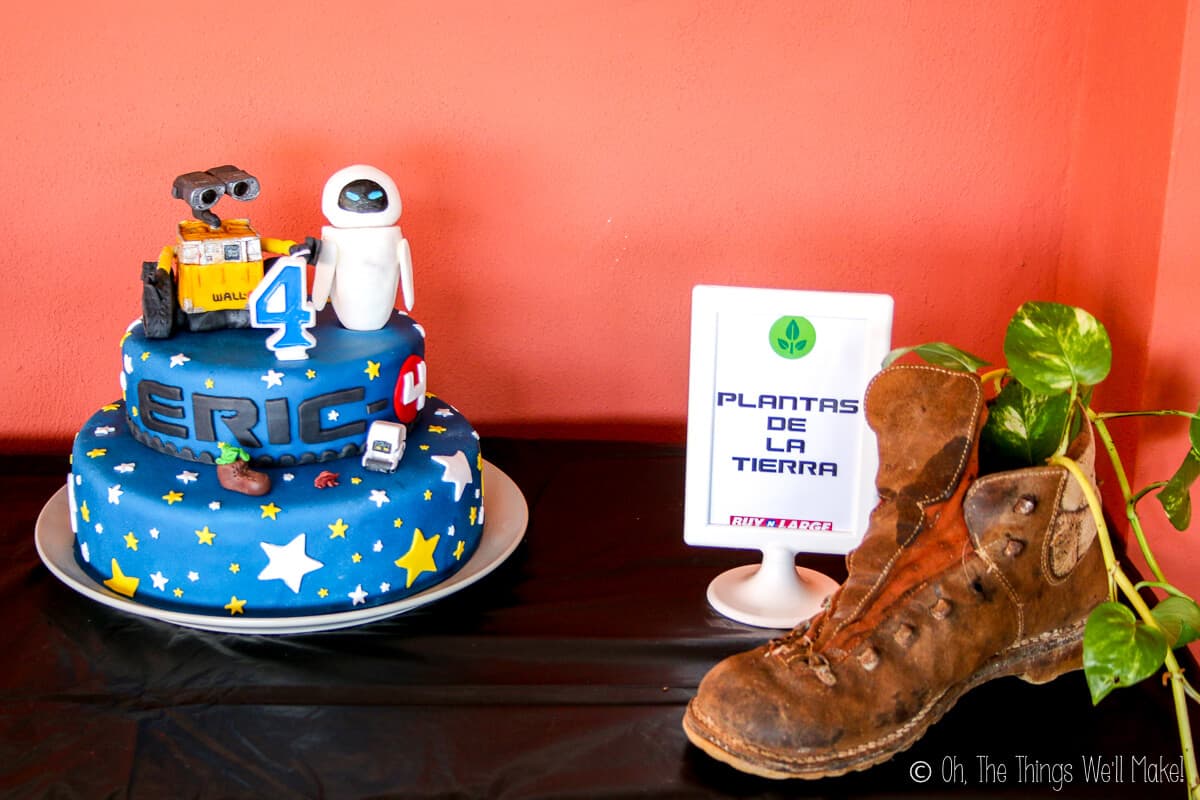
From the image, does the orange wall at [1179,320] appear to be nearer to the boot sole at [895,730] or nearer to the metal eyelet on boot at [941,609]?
the boot sole at [895,730]

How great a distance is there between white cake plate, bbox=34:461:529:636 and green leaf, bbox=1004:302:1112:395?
1.89 ft

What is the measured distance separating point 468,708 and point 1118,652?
53 centimetres

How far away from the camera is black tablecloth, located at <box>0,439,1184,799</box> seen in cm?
93

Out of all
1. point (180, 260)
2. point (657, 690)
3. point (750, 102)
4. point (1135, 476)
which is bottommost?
point (657, 690)

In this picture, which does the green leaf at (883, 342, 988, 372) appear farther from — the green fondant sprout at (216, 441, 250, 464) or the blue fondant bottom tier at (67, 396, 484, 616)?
the green fondant sprout at (216, 441, 250, 464)

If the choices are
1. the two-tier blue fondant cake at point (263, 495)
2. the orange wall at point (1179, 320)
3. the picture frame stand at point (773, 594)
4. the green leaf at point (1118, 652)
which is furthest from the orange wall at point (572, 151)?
the green leaf at point (1118, 652)

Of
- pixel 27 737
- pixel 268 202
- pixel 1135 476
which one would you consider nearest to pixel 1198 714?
pixel 1135 476

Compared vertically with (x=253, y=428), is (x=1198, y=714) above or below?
below

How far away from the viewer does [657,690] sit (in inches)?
41.6

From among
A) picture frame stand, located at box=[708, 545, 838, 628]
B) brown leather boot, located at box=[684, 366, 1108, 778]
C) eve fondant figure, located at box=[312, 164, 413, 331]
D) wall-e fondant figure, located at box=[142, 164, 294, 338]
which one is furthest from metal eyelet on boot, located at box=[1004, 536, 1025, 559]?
wall-e fondant figure, located at box=[142, 164, 294, 338]

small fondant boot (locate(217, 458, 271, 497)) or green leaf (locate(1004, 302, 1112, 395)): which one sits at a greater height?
green leaf (locate(1004, 302, 1112, 395))

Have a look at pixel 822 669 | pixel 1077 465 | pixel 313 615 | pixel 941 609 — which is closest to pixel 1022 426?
pixel 1077 465

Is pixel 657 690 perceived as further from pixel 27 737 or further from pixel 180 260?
pixel 180 260

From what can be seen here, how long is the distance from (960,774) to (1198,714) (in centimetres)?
23
